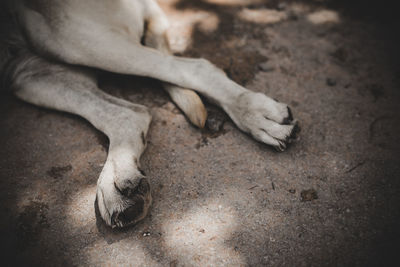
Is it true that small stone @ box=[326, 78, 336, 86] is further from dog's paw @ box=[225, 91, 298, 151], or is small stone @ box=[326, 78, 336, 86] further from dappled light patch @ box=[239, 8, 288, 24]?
dappled light patch @ box=[239, 8, 288, 24]

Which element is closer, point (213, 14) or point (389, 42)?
point (389, 42)

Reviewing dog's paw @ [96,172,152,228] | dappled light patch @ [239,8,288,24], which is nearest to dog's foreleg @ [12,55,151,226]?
dog's paw @ [96,172,152,228]

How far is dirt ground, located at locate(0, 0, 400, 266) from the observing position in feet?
3.80

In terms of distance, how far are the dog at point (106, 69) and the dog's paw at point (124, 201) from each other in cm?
13

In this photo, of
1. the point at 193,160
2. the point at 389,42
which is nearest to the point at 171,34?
the point at 193,160

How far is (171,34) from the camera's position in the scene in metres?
2.28

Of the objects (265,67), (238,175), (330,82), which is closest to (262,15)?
(265,67)

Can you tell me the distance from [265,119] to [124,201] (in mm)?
835

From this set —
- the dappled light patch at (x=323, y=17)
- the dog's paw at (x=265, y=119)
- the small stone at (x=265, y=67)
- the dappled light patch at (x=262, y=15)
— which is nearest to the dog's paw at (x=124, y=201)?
the dog's paw at (x=265, y=119)

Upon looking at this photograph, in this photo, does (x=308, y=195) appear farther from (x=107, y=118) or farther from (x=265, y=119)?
(x=107, y=118)

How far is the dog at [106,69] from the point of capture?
146 centimetres

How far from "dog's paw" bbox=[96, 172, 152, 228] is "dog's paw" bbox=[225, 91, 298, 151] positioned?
65 centimetres

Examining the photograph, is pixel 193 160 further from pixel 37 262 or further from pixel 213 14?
pixel 213 14

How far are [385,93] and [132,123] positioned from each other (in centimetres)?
167
